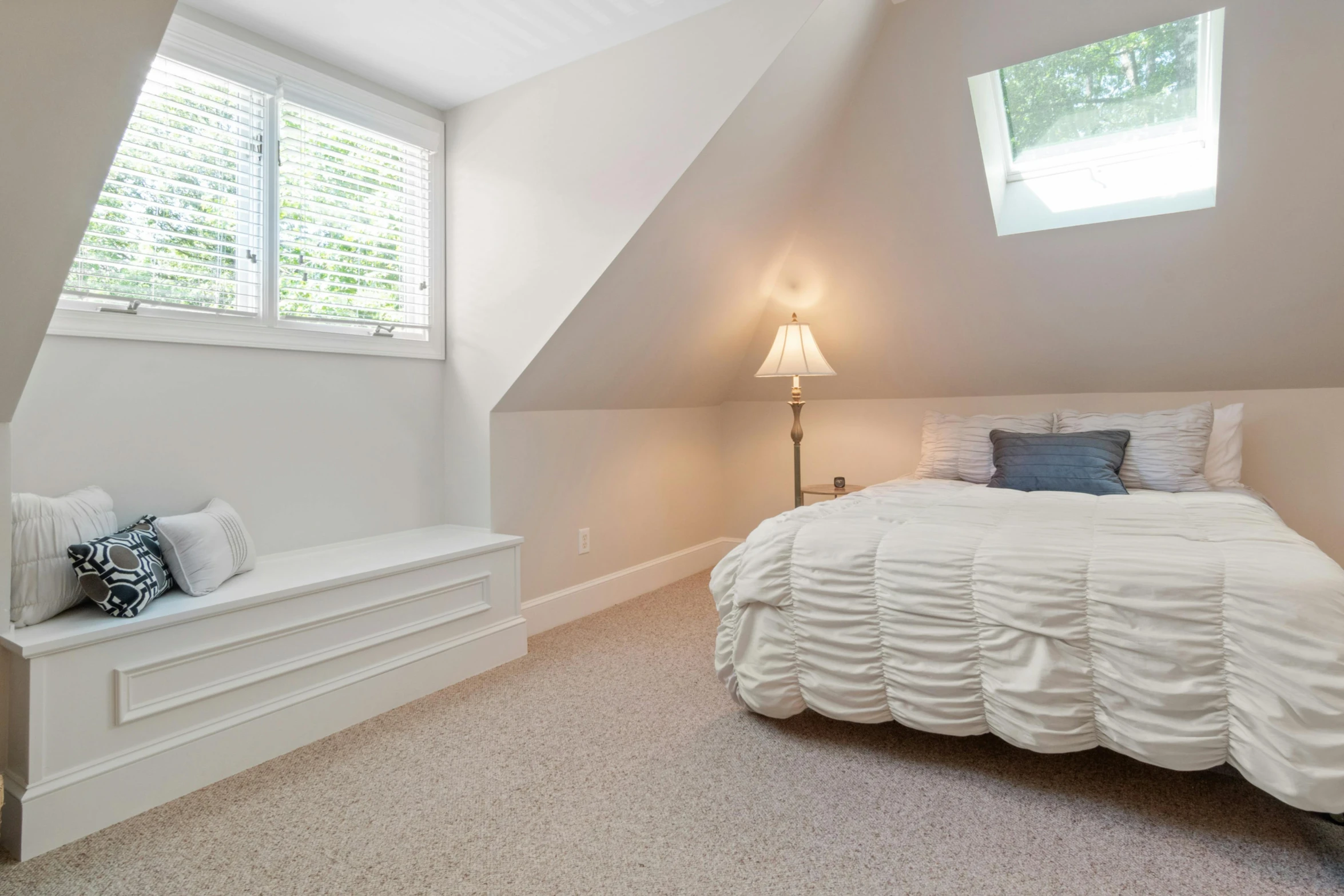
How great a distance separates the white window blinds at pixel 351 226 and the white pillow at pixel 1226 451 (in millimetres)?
3258

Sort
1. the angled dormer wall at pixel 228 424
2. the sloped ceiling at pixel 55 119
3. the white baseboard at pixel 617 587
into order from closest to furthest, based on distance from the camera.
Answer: the sloped ceiling at pixel 55 119 < the angled dormer wall at pixel 228 424 < the white baseboard at pixel 617 587

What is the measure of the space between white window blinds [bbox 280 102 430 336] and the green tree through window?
2383 mm

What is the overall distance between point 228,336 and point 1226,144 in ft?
11.2

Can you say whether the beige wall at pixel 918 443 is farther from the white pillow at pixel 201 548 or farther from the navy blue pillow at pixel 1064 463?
the white pillow at pixel 201 548

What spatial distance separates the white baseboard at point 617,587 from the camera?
123 inches

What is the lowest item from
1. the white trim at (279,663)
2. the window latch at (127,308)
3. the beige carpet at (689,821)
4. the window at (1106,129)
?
Answer: the beige carpet at (689,821)

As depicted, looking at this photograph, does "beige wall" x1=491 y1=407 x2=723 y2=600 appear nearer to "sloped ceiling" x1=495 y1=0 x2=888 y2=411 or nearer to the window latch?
"sloped ceiling" x1=495 y1=0 x2=888 y2=411

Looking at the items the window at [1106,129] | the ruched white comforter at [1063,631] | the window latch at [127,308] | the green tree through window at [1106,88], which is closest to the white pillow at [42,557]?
the window latch at [127,308]

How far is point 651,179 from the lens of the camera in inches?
100

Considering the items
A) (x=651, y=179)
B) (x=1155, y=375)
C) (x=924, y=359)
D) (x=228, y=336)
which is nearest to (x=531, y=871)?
(x=228, y=336)

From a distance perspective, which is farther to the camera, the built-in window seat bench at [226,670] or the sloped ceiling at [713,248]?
the sloped ceiling at [713,248]

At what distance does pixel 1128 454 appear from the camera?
3002 millimetres

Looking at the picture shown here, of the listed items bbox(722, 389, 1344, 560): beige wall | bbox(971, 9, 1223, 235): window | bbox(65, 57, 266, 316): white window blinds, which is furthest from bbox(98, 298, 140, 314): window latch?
bbox(722, 389, 1344, 560): beige wall

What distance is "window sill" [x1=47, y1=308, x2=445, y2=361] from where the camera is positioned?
2.05 meters
